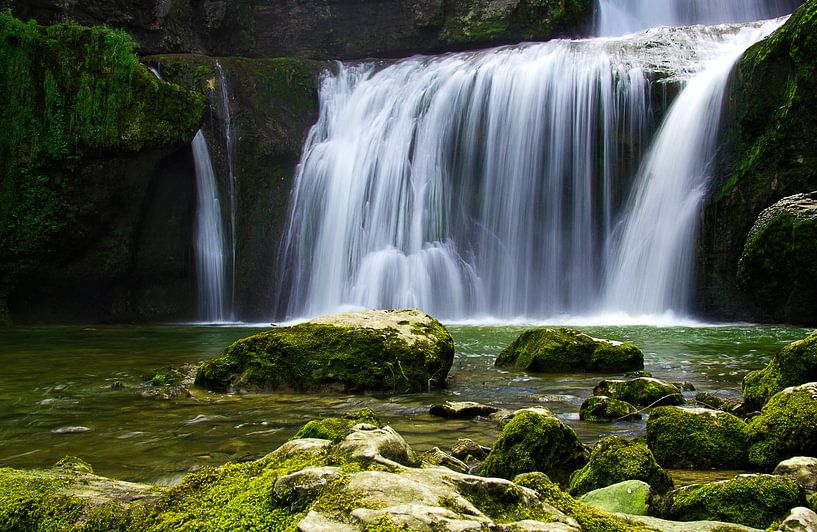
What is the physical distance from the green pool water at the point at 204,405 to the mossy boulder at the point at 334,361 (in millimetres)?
256

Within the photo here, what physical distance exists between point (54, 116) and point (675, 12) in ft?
79.1

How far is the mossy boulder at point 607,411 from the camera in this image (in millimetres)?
5641

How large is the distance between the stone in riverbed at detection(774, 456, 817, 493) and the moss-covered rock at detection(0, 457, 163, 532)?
2.88m

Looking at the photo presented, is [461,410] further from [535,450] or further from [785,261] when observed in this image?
[785,261]

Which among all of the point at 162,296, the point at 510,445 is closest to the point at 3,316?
the point at 162,296

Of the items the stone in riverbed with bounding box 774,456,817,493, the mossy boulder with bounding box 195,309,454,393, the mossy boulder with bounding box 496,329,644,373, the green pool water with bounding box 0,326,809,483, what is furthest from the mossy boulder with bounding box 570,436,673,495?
the mossy boulder with bounding box 496,329,644,373

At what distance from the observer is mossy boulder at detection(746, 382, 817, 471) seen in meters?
3.87

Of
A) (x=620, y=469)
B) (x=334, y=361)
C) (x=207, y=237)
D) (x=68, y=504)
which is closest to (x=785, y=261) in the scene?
(x=334, y=361)

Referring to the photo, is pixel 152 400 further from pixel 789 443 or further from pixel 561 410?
pixel 789 443

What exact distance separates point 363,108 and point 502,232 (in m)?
7.36

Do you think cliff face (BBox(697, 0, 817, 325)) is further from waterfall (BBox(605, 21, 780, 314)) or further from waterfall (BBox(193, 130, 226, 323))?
waterfall (BBox(193, 130, 226, 323))

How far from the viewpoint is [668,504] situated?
3.04m

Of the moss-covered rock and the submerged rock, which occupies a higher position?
the moss-covered rock

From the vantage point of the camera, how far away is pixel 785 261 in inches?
521
